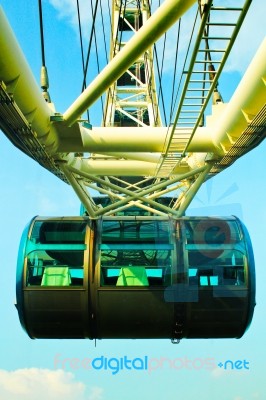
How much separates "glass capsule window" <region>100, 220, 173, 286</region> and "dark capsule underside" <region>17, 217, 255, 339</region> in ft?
0.06

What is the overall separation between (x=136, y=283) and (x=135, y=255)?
0.56m

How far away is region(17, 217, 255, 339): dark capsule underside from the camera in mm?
9359

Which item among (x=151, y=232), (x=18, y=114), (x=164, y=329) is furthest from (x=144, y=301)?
(x=18, y=114)

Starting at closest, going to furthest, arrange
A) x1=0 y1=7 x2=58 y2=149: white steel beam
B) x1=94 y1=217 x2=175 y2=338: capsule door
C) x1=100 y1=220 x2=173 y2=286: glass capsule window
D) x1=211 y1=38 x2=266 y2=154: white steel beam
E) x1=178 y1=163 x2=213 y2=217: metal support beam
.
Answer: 1. x1=0 y1=7 x2=58 y2=149: white steel beam
2. x1=211 y1=38 x2=266 y2=154: white steel beam
3. x1=94 y1=217 x2=175 y2=338: capsule door
4. x1=100 y1=220 x2=173 y2=286: glass capsule window
5. x1=178 y1=163 x2=213 y2=217: metal support beam

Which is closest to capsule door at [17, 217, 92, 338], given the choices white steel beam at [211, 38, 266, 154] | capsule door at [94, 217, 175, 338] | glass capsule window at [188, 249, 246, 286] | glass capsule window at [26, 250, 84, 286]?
glass capsule window at [26, 250, 84, 286]

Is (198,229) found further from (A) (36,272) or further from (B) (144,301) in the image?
(A) (36,272)

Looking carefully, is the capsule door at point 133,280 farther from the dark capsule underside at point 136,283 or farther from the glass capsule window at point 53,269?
the glass capsule window at point 53,269

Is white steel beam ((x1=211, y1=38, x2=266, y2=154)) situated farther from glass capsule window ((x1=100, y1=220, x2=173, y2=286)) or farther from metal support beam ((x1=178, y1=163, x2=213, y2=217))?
glass capsule window ((x1=100, y1=220, x2=173, y2=286))

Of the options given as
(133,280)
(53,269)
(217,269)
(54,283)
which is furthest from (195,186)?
(54,283)

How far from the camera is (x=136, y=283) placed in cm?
949

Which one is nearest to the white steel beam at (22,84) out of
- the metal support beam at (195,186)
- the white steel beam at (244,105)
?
the white steel beam at (244,105)

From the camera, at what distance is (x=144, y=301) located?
9.34 metres

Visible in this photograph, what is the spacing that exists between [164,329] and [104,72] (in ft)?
17.4

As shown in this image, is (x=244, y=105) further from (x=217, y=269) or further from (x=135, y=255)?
(x=135, y=255)
